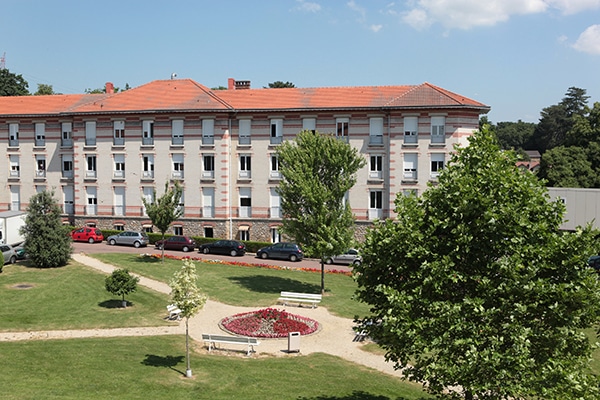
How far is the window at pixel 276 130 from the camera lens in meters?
45.7

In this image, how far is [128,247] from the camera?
4441 centimetres

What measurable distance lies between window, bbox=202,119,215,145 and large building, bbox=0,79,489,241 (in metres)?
0.08

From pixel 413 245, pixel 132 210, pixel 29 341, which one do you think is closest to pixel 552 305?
pixel 413 245

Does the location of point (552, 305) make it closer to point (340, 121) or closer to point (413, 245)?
point (413, 245)

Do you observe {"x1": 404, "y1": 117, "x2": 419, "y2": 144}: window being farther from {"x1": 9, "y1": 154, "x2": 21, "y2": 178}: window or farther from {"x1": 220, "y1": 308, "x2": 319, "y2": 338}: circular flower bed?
{"x1": 9, "y1": 154, "x2": 21, "y2": 178}: window

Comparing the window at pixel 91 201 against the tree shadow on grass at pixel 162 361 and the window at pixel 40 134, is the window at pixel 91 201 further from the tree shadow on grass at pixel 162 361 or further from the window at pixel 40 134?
Answer: the tree shadow on grass at pixel 162 361

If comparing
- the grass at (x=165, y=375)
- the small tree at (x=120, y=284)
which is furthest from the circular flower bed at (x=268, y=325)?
the small tree at (x=120, y=284)

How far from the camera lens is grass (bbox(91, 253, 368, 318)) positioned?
29.0 metres

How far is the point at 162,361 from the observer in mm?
19297

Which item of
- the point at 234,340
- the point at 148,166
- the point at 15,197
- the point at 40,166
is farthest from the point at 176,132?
the point at 234,340

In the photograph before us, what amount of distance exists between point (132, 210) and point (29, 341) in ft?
89.6

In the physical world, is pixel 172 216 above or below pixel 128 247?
above

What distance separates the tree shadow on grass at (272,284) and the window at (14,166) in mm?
28317

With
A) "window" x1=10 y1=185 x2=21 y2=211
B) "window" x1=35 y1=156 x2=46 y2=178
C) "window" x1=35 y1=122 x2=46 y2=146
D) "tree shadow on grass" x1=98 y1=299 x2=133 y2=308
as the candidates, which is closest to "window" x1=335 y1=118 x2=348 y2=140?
"tree shadow on grass" x1=98 y1=299 x2=133 y2=308
